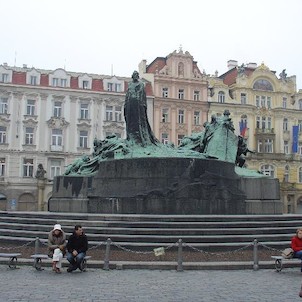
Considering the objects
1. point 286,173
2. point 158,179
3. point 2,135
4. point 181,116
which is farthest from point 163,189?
point 286,173

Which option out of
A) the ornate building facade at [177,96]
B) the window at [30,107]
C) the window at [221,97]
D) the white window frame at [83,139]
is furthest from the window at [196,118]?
the window at [30,107]

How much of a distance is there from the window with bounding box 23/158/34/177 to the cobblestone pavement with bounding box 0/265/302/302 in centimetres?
3367

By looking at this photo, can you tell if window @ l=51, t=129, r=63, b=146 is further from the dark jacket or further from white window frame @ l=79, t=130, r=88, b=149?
the dark jacket

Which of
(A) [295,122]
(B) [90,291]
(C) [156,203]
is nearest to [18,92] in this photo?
(A) [295,122]

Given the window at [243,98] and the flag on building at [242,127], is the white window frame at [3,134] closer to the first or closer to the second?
the flag on building at [242,127]

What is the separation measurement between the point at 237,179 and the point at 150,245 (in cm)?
575

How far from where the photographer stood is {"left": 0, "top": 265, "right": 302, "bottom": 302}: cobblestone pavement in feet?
24.6

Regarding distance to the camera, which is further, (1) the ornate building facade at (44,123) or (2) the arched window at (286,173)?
(2) the arched window at (286,173)

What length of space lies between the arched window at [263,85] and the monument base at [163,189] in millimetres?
37857

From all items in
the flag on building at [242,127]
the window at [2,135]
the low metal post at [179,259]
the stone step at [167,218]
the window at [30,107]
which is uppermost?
the window at [30,107]

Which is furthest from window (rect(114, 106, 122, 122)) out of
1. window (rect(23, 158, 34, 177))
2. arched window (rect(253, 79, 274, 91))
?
arched window (rect(253, 79, 274, 91))

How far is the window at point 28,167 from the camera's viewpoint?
43.0m

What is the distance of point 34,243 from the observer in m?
11.4

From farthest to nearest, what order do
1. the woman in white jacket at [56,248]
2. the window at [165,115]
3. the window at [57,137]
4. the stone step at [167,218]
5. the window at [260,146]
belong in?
the window at [260,146]
the window at [165,115]
the window at [57,137]
the stone step at [167,218]
the woman in white jacket at [56,248]
